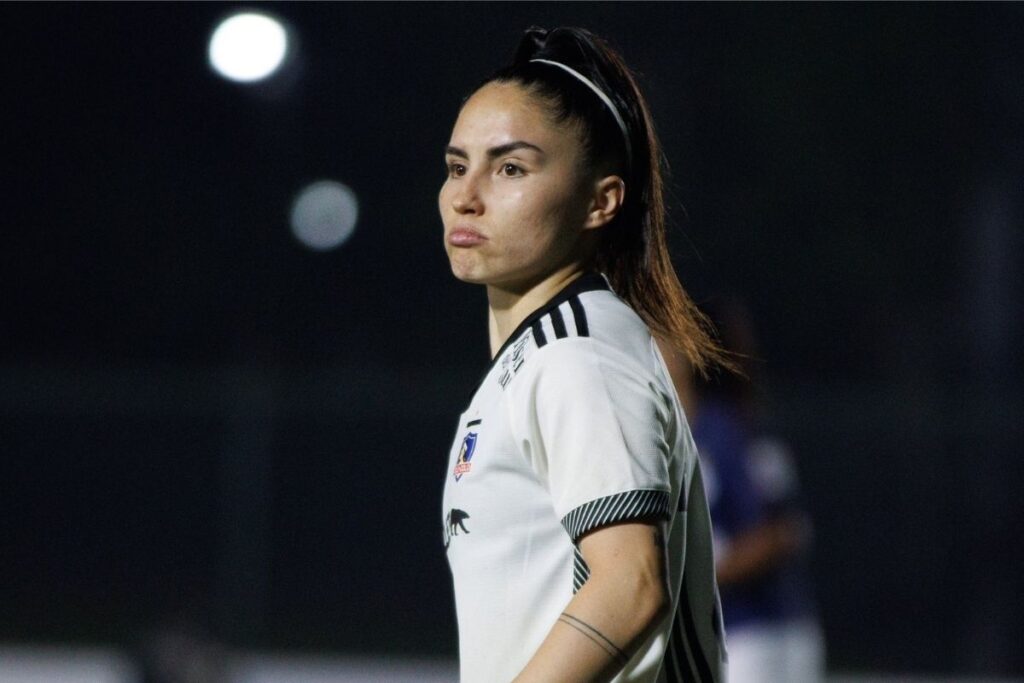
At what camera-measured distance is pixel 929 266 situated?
5996mm

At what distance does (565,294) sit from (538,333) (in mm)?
74

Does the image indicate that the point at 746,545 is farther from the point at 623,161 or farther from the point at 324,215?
the point at 324,215

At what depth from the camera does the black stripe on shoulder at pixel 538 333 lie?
1.37m

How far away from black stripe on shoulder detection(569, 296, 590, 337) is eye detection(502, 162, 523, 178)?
0.50 ft

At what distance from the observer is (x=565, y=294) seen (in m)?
1.45

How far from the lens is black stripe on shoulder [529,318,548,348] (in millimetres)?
1367

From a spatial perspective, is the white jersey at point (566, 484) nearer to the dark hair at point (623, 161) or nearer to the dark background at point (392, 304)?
the dark hair at point (623, 161)

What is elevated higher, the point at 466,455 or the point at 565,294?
the point at 565,294

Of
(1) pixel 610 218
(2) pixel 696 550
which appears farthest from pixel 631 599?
(1) pixel 610 218

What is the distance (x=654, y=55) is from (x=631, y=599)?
489 centimetres

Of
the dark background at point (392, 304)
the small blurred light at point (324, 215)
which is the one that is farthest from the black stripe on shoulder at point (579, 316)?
the small blurred light at point (324, 215)

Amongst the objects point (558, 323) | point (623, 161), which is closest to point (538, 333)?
point (558, 323)

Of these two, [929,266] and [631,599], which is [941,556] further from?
[631,599]

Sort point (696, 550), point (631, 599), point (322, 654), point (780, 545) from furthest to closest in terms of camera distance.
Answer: point (322, 654), point (780, 545), point (696, 550), point (631, 599)
